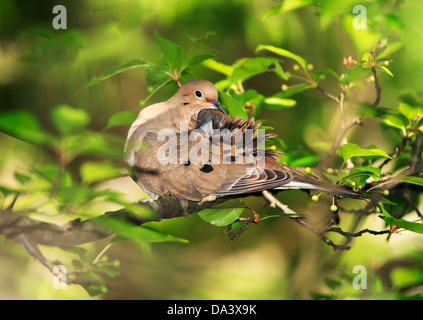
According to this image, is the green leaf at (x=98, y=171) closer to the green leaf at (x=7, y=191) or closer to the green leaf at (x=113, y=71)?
the green leaf at (x=7, y=191)

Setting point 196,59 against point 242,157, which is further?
point 242,157

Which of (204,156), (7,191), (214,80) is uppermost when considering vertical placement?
(214,80)

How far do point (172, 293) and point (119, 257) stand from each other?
197 mm

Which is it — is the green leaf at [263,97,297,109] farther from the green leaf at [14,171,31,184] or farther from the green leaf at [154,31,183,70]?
the green leaf at [14,171,31,184]

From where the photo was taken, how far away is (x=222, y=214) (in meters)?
1.03

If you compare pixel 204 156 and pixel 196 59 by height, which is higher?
pixel 196 59

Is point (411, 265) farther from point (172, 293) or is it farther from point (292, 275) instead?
point (172, 293)

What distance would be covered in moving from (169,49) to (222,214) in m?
0.41

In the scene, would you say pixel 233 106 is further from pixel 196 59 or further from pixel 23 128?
pixel 23 128

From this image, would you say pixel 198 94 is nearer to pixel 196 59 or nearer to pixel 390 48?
pixel 196 59

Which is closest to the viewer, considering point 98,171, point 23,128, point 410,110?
point 23,128

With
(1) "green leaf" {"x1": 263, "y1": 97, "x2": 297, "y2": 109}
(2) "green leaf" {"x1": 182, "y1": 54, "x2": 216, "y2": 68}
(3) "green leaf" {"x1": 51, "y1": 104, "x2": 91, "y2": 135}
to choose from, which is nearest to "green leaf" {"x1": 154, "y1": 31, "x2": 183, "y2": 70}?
(2) "green leaf" {"x1": 182, "y1": 54, "x2": 216, "y2": 68}

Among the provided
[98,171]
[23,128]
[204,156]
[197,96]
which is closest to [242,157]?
[204,156]

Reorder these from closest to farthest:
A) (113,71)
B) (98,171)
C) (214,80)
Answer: (98,171) < (113,71) < (214,80)
